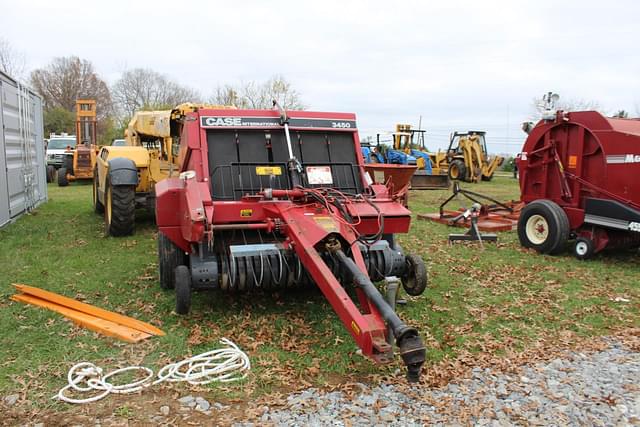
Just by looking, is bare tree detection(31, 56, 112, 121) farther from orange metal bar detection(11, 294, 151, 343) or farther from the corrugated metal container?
orange metal bar detection(11, 294, 151, 343)

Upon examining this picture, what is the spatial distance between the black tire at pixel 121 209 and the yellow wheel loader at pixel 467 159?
16.6 metres

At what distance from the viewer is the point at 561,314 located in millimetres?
5336

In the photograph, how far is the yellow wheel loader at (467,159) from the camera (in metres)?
22.7

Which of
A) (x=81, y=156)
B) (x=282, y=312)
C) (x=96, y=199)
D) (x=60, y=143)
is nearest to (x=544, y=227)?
(x=282, y=312)

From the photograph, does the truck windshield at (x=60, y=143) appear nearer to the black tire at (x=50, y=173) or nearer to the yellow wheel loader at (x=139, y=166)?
the black tire at (x=50, y=173)

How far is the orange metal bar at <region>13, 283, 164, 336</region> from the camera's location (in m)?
4.59

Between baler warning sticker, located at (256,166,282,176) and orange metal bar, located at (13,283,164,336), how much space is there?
1907 mm

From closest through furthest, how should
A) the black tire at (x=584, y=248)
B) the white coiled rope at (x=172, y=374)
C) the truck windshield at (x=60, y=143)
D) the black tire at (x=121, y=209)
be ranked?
the white coiled rope at (x=172, y=374)
the black tire at (x=584, y=248)
the black tire at (x=121, y=209)
the truck windshield at (x=60, y=143)

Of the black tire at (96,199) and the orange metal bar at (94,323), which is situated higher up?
the black tire at (96,199)

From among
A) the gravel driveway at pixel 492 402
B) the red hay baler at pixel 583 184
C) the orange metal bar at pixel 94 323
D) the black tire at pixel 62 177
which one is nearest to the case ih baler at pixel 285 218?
the gravel driveway at pixel 492 402

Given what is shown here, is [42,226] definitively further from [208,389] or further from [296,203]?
[208,389]

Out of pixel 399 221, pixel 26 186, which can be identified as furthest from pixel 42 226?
pixel 399 221

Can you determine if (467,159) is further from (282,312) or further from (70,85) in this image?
(70,85)

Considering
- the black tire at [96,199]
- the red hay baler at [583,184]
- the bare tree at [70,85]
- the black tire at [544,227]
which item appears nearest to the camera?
the red hay baler at [583,184]
